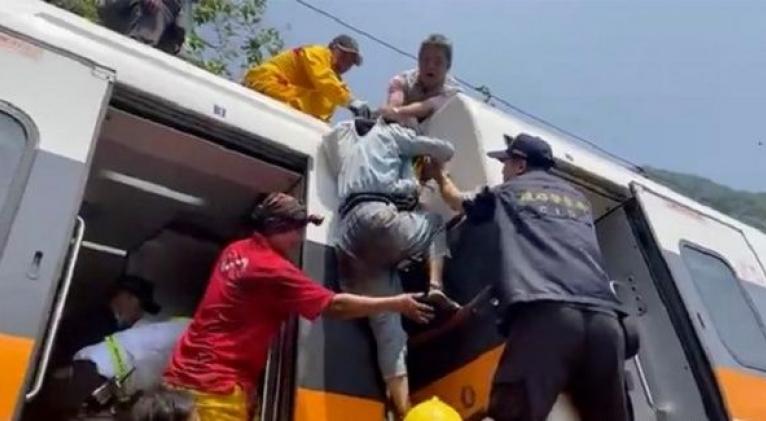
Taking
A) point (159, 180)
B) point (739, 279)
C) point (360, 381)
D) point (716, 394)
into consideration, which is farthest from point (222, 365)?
point (739, 279)

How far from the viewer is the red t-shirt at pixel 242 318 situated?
3338mm

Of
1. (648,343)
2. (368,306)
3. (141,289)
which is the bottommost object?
(368,306)

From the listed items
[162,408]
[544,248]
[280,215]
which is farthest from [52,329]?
[544,248]

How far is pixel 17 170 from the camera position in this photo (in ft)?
9.48

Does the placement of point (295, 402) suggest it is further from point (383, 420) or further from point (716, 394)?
point (716, 394)

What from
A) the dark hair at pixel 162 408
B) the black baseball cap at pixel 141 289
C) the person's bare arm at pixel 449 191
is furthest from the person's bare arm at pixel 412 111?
the dark hair at pixel 162 408

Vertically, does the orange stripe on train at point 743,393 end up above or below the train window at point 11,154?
below

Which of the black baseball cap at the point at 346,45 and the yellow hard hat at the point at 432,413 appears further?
the black baseball cap at the point at 346,45

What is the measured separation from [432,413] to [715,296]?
2.18 metres

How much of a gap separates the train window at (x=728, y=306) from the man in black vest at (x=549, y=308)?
4.26 ft

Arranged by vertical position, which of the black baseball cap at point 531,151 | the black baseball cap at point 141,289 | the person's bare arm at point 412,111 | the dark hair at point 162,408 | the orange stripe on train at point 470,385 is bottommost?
the dark hair at point 162,408

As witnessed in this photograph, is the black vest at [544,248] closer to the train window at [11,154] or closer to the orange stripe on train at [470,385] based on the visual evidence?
the orange stripe on train at [470,385]

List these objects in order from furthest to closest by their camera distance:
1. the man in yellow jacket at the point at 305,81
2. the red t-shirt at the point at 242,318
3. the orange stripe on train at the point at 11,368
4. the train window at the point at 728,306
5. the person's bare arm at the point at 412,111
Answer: the man in yellow jacket at the point at 305,81 < the train window at the point at 728,306 < the person's bare arm at the point at 412,111 < the red t-shirt at the point at 242,318 < the orange stripe on train at the point at 11,368

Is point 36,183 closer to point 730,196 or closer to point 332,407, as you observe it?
point 332,407
